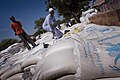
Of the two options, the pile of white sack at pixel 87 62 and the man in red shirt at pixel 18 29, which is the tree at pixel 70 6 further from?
the pile of white sack at pixel 87 62

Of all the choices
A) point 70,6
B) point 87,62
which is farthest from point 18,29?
point 70,6

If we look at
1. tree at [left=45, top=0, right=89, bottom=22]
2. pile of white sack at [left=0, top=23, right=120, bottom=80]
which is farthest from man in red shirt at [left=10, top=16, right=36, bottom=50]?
tree at [left=45, top=0, right=89, bottom=22]

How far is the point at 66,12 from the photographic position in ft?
76.7

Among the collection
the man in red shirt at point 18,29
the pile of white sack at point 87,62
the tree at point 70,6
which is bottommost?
the pile of white sack at point 87,62

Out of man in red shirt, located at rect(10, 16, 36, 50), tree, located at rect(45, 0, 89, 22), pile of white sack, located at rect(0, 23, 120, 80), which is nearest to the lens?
pile of white sack, located at rect(0, 23, 120, 80)

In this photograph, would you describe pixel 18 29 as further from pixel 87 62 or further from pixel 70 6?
pixel 70 6

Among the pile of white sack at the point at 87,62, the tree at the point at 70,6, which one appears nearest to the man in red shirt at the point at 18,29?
the pile of white sack at the point at 87,62

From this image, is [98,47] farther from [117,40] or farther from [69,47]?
[69,47]

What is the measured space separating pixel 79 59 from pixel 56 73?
26 cm

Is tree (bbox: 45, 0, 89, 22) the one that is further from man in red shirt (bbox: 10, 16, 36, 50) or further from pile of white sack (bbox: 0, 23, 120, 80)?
pile of white sack (bbox: 0, 23, 120, 80)

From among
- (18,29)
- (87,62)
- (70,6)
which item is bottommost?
(87,62)

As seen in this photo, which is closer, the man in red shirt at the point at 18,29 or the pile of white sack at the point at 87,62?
the pile of white sack at the point at 87,62

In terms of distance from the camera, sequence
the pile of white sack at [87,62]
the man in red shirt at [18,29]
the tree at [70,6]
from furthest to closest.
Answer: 1. the tree at [70,6]
2. the man in red shirt at [18,29]
3. the pile of white sack at [87,62]

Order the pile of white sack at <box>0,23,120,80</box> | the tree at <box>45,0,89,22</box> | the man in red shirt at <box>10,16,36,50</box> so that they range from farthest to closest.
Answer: the tree at <box>45,0,89,22</box>, the man in red shirt at <box>10,16,36,50</box>, the pile of white sack at <box>0,23,120,80</box>
